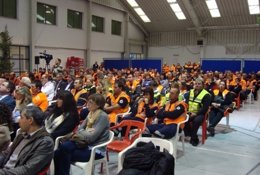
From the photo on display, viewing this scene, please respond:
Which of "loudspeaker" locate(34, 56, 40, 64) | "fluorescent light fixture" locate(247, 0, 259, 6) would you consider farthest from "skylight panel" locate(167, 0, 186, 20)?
"loudspeaker" locate(34, 56, 40, 64)

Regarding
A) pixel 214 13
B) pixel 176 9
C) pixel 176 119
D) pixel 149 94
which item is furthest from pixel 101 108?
pixel 214 13

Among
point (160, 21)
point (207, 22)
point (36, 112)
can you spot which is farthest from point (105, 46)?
point (36, 112)

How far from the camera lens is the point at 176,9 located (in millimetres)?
19812

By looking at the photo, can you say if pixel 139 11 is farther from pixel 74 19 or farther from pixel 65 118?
pixel 65 118

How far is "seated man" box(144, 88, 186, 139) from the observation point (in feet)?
14.5

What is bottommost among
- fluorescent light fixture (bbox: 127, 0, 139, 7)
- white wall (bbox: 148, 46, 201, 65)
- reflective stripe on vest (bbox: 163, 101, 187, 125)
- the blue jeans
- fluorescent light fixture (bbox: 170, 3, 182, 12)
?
the blue jeans

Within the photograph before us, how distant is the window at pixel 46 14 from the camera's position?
15.9 m

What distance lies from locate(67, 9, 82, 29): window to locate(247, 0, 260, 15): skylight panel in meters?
9.62

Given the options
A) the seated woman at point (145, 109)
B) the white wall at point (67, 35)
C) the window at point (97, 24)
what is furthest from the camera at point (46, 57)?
the seated woman at point (145, 109)

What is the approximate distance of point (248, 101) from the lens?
12164mm

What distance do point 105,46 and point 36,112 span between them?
18.1 m

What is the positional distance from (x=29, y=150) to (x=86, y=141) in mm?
982

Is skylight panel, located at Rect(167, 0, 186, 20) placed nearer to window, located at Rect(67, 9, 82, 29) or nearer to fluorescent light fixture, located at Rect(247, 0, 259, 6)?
fluorescent light fixture, located at Rect(247, 0, 259, 6)

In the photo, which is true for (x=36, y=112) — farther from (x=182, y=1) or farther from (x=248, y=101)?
(x=182, y=1)
